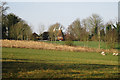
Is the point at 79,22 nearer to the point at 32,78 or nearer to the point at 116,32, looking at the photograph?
the point at 116,32

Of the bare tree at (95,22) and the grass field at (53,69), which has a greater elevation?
the bare tree at (95,22)

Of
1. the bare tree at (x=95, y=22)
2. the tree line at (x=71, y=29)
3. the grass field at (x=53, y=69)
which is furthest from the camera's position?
the bare tree at (x=95, y=22)

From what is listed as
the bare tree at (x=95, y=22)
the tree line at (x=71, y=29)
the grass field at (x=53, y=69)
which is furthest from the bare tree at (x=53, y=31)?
the grass field at (x=53, y=69)

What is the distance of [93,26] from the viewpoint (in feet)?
155

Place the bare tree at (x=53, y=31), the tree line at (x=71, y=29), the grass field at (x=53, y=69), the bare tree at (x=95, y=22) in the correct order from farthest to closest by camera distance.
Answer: the bare tree at (x=53, y=31) < the bare tree at (x=95, y=22) < the tree line at (x=71, y=29) < the grass field at (x=53, y=69)

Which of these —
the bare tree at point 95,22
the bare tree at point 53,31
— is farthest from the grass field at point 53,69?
the bare tree at point 53,31

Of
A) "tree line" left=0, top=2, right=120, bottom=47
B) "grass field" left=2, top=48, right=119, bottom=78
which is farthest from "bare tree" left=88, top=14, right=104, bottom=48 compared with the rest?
"grass field" left=2, top=48, right=119, bottom=78

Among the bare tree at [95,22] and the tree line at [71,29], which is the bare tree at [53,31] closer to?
the tree line at [71,29]

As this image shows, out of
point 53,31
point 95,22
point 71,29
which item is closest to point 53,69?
point 95,22

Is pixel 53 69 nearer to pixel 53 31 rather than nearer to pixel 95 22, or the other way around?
pixel 95 22

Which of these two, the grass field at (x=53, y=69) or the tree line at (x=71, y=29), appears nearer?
the grass field at (x=53, y=69)

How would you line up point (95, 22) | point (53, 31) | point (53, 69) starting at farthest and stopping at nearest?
point (53, 31) → point (95, 22) → point (53, 69)

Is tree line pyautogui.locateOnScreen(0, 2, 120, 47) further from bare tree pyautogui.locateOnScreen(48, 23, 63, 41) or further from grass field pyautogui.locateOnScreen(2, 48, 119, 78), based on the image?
grass field pyautogui.locateOnScreen(2, 48, 119, 78)

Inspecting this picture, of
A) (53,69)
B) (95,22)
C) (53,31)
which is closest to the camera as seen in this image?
(53,69)
